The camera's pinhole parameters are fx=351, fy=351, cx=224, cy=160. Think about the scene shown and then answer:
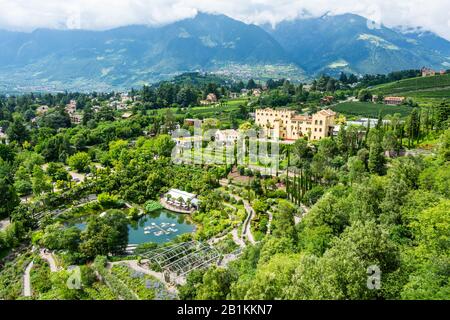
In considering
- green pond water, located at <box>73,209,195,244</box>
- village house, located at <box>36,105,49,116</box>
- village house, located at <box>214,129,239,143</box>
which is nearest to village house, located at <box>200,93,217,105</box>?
village house, located at <box>214,129,239,143</box>

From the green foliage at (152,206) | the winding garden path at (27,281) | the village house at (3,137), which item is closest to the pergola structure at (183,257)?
the winding garden path at (27,281)

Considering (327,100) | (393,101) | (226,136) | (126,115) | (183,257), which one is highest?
(327,100)

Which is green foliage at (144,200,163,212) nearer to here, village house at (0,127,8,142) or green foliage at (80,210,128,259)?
green foliage at (80,210,128,259)

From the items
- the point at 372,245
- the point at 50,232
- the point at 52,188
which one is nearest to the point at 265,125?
the point at 52,188

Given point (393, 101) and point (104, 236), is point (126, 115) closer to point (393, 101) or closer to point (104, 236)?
point (104, 236)

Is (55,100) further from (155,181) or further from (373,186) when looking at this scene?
(373,186)

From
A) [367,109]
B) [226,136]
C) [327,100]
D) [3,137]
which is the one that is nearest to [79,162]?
[226,136]
